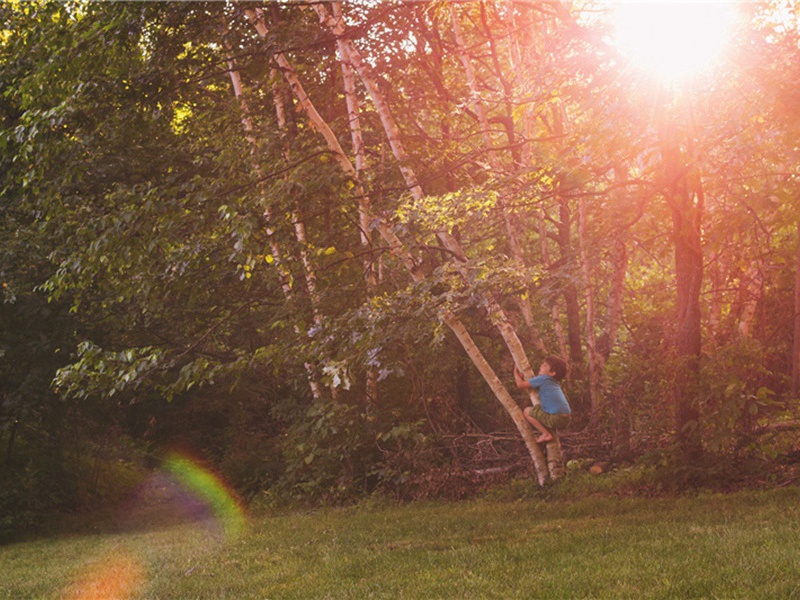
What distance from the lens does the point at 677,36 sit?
8383 mm

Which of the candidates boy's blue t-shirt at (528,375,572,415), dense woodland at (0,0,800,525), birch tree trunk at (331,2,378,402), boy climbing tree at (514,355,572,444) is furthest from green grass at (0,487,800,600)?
birch tree trunk at (331,2,378,402)

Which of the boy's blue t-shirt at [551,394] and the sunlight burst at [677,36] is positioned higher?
the sunlight burst at [677,36]

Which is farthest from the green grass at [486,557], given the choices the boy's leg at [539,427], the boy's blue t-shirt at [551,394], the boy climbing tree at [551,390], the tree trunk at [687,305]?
the boy's blue t-shirt at [551,394]

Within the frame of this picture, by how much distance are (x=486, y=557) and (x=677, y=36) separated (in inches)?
219

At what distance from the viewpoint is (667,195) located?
33.1ft

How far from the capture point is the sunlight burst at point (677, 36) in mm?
8258

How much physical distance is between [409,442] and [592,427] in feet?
10.9

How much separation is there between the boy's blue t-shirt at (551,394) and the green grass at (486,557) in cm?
133

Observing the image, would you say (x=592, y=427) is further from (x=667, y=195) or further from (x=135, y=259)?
(x=135, y=259)

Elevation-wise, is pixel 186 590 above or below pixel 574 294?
below

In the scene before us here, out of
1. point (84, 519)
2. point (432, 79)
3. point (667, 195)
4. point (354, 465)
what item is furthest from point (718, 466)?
point (84, 519)

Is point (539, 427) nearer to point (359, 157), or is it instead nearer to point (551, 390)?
point (551, 390)

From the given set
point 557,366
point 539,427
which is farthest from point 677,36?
point 539,427

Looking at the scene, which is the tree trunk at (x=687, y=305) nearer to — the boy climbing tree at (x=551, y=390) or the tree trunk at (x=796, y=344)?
the boy climbing tree at (x=551, y=390)
